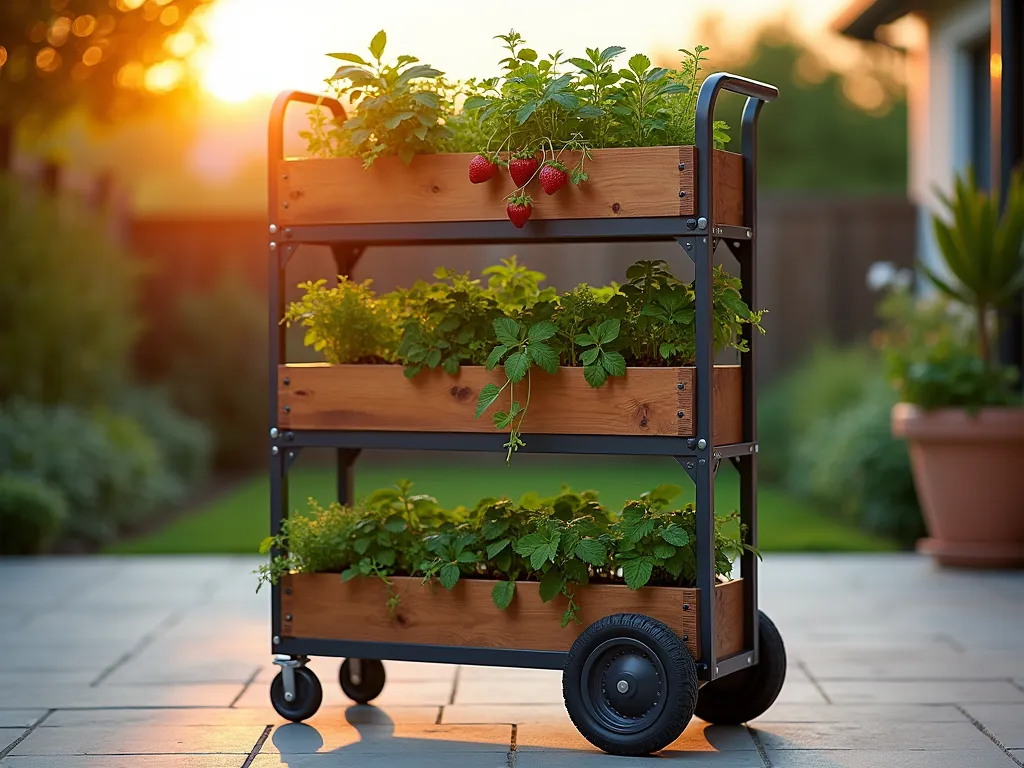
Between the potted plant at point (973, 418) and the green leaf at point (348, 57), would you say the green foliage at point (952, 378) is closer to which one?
the potted plant at point (973, 418)

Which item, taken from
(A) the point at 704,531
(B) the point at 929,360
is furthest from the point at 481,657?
(B) the point at 929,360

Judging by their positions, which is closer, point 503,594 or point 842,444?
point 503,594

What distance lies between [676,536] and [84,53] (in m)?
6.61

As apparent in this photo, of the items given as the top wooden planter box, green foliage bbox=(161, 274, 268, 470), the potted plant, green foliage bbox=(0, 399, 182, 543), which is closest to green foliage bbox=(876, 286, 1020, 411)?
the potted plant

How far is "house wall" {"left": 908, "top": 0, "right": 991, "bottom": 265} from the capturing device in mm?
8898

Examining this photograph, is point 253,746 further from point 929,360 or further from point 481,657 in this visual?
point 929,360

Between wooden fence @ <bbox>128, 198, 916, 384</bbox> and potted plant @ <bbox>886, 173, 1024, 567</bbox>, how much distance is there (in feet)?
13.9

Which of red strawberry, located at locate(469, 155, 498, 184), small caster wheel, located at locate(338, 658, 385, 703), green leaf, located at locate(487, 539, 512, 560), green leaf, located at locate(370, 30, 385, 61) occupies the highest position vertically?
green leaf, located at locate(370, 30, 385, 61)

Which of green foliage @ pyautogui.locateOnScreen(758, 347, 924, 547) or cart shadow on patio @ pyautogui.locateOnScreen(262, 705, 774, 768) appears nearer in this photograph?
cart shadow on patio @ pyautogui.locateOnScreen(262, 705, 774, 768)

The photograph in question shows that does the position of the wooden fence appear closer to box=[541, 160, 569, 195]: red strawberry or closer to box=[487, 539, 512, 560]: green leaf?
A: box=[487, 539, 512, 560]: green leaf

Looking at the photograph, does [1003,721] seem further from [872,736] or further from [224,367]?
[224,367]

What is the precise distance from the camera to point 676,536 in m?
3.50

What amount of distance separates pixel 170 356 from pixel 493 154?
25.5ft

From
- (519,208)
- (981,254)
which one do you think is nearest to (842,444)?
(981,254)
